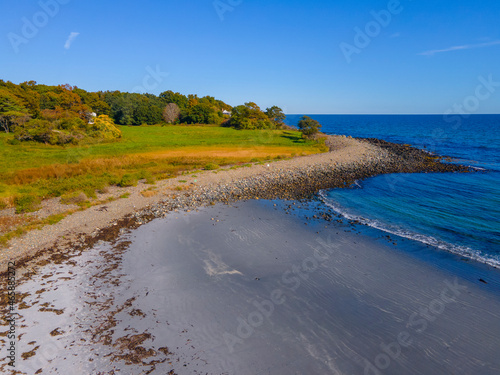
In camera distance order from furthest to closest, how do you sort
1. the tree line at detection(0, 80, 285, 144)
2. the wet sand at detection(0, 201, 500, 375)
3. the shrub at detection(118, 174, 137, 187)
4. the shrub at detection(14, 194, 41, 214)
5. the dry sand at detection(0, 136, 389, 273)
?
the tree line at detection(0, 80, 285, 144)
the shrub at detection(118, 174, 137, 187)
the shrub at detection(14, 194, 41, 214)
the dry sand at detection(0, 136, 389, 273)
the wet sand at detection(0, 201, 500, 375)

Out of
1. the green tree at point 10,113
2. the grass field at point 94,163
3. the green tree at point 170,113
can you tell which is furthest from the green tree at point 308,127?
the green tree at point 170,113

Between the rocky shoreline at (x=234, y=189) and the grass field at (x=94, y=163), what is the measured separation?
17.2ft

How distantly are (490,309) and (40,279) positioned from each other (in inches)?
852

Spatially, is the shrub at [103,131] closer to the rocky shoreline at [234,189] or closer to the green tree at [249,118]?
the rocky shoreline at [234,189]

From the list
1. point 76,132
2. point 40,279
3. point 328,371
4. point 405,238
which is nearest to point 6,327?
point 40,279

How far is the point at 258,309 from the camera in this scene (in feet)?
38.2

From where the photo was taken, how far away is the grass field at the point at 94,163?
995 inches

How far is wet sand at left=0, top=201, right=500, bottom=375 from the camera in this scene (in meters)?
9.24

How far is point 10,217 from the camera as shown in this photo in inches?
768

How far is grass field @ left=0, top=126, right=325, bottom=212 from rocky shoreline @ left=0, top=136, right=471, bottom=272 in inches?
207

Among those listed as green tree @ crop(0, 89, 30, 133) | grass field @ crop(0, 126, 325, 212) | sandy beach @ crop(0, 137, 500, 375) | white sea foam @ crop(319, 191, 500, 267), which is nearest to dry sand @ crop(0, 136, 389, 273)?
sandy beach @ crop(0, 137, 500, 375)

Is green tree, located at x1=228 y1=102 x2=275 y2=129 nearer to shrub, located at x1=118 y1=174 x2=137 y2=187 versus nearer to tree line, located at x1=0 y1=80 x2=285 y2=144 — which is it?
tree line, located at x1=0 y1=80 x2=285 y2=144

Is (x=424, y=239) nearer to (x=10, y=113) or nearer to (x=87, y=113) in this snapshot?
(x=10, y=113)

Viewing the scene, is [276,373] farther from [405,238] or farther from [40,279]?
[405,238]
